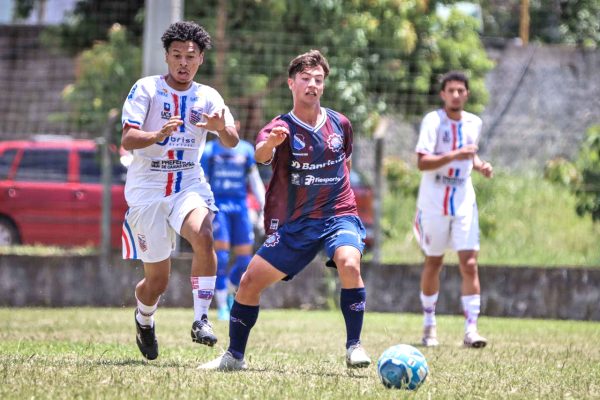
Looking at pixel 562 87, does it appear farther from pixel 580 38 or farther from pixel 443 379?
pixel 443 379

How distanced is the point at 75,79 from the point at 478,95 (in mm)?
6338

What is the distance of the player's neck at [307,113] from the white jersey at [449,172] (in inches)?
110

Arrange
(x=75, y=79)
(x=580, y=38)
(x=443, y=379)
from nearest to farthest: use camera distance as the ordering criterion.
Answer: (x=443, y=379) → (x=75, y=79) → (x=580, y=38)

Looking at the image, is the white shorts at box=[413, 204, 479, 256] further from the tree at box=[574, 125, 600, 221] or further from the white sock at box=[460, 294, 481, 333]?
the tree at box=[574, 125, 600, 221]

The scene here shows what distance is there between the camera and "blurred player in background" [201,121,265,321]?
Answer: 39.3 feet

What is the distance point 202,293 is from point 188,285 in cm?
610

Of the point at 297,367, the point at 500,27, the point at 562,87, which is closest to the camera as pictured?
the point at 297,367

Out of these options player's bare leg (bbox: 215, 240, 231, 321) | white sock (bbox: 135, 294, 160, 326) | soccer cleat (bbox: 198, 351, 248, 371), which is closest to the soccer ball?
soccer cleat (bbox: 198, 351, 248, 371)

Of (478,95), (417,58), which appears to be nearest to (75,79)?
(417,58)

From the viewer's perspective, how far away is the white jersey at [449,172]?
9.70 metres

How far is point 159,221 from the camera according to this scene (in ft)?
24.0

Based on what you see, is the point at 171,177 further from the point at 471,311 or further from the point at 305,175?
the point at 471,311

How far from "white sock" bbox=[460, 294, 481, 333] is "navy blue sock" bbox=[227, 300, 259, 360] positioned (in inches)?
116

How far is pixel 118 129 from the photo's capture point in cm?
1379
